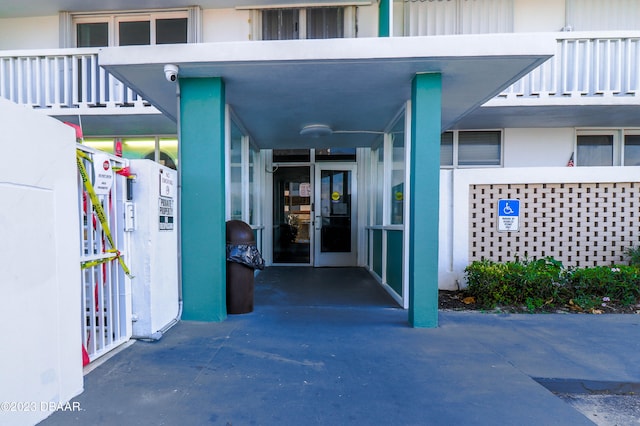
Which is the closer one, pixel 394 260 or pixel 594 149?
pixel 394 260

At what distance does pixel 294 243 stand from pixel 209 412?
5983mm

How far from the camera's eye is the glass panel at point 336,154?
7.95 m

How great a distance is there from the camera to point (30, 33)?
22.9ft

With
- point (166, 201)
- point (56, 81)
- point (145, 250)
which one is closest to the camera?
point (145, 250)

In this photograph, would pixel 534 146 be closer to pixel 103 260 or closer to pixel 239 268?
pixel 239 268

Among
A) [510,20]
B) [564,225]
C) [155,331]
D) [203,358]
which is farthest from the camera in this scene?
[510,20]

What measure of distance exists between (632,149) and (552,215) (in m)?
3.23

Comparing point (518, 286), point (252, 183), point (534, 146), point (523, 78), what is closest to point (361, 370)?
point (518, 286)

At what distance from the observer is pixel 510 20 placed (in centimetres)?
648

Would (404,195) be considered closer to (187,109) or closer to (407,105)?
(407,105)

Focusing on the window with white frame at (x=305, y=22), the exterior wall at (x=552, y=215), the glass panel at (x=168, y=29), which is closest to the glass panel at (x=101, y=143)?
the glass panel at (x=168, y=29)

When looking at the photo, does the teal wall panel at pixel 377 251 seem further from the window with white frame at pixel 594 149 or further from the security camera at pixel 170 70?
the window with white frame at pixel 594 149

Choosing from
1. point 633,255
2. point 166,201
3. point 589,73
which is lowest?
point 633,255

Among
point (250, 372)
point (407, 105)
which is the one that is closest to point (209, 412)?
point (250, 372)
